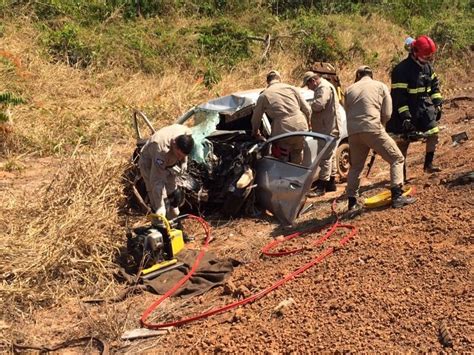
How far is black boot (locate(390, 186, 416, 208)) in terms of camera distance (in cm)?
628

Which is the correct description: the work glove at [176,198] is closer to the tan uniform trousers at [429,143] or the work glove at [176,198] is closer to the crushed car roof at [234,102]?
the crushed car roof at [234,102]

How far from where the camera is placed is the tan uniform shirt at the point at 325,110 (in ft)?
26.1

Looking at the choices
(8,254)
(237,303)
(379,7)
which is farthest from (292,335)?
(379,7)

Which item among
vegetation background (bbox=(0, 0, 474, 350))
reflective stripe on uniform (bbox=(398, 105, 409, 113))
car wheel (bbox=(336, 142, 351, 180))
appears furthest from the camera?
car wheel (bbox=(336, 142, 351, 180))

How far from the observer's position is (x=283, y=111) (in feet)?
24.5

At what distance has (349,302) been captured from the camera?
4410 millimetres

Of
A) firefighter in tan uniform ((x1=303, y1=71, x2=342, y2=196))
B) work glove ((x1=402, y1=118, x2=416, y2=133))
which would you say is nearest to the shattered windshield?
firefighter in tan uniform ((x1=303, y1=71, x2=342, y2=196))

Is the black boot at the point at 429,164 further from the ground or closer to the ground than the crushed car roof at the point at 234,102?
closer to the ground

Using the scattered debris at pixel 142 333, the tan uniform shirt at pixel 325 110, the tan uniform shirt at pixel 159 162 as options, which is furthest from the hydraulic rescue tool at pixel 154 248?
the tan uniform shirt at pixel 325 110

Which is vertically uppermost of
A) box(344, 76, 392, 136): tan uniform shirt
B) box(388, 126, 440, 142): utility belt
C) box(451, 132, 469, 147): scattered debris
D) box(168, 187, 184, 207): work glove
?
box(344, 76, 392, 136): tan uniform shirt

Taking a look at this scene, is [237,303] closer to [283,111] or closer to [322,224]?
[322,224]

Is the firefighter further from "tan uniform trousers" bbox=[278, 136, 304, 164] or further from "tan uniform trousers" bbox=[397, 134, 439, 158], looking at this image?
"tan uniform trousers" bbox=[278, 136, 304, 164]

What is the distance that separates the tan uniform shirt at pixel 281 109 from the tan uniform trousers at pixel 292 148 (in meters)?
0.14

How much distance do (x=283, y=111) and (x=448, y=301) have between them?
393 centimetres
